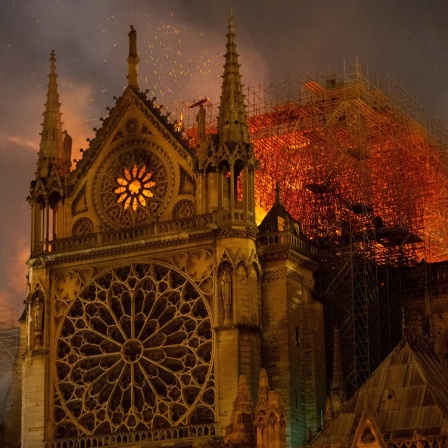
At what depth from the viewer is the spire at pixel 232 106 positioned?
42469 millimetres

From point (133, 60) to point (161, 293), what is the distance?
7.15 m

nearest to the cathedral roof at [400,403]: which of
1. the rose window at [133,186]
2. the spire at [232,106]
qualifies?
the spire at [232,106]

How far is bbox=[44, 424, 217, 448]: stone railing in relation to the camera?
40.2m

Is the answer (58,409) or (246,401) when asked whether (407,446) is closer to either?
(246,401)

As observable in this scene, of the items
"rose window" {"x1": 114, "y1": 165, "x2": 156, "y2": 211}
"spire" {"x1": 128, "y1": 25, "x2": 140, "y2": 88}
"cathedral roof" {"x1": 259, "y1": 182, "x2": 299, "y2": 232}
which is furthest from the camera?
"spire" {"x1": 128, "y1": 25, "x2": 140, "y2": 88}

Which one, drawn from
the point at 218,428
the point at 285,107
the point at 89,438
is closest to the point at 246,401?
the point at 218,428

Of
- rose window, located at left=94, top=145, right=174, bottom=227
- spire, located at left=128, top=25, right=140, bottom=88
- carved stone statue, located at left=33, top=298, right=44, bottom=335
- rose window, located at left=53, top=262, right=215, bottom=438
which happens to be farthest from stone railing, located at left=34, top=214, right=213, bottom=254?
spire, located at left=128, top=25, right=140, bottom=88

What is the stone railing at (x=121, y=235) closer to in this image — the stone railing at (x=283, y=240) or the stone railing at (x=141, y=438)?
the stone railing at (x=283, y=240)

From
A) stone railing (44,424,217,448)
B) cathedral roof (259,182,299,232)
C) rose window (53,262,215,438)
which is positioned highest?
cathedral roof (259,182,299,232)

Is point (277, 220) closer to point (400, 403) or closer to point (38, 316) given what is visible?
point (38, 316)

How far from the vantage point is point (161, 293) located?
4219cm

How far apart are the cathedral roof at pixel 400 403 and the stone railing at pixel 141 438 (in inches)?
297

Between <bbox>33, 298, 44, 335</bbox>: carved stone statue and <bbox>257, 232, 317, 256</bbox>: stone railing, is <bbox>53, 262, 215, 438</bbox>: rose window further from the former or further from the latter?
<bbox>257, 232, 317, 256</bbox>: stone railing

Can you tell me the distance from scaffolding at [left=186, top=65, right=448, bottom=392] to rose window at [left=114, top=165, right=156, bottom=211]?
4903 mm
